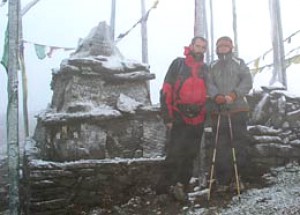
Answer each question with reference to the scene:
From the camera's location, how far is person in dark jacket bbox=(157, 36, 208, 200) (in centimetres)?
641

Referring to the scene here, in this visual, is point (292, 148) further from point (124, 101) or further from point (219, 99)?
point (124, 101)

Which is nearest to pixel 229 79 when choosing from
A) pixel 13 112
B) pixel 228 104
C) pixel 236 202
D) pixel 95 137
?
pixel 228 104

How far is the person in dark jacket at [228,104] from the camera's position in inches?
257

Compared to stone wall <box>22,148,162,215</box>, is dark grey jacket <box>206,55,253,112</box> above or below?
above

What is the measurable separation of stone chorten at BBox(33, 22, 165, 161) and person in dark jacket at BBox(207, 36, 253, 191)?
4.75 ft

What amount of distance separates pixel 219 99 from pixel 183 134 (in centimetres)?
77

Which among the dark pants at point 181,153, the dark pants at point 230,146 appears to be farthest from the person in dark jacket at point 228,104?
the dark pants at point 181,153

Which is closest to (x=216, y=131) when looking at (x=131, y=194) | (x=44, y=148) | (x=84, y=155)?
(x=131, y=194)

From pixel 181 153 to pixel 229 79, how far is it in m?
1.36

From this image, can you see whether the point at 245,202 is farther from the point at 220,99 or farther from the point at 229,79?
the point at 229,79

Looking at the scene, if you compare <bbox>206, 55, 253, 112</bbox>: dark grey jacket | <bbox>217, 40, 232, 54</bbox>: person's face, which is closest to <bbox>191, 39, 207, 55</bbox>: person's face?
<bbox>217, 40, 232, 54</bbox>: person's face

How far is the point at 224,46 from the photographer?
6531 mm

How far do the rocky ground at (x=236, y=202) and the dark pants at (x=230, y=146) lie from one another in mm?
367

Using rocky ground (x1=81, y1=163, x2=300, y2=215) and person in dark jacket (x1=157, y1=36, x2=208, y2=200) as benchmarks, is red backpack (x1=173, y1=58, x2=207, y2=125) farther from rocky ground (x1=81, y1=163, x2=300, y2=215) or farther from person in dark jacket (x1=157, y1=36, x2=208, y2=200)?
rocky ground (x1=81, y1=163, x2=300, y2=215)
